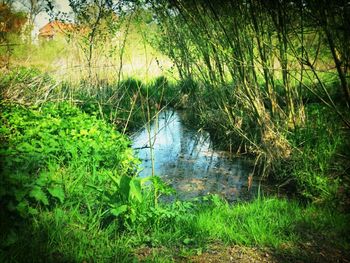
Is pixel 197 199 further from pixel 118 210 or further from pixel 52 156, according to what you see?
pixel 52 156

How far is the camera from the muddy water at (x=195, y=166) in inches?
192

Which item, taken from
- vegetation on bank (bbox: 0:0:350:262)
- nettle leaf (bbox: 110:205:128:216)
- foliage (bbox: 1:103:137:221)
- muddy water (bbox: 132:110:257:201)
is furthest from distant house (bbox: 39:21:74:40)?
nettle leaf (bbox: 110:205:128:216)

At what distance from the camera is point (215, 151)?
702 cm

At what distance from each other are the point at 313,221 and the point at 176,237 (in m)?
1.53

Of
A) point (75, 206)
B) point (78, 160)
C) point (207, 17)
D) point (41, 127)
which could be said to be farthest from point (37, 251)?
point (207, 17)

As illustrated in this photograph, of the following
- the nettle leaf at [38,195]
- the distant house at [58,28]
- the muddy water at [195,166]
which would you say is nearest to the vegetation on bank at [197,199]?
the nettle leaf at [38,195]

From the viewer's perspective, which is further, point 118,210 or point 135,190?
point 135,190

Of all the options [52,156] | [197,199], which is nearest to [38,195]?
[52,156]

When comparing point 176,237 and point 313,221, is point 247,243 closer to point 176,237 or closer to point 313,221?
point 176,237

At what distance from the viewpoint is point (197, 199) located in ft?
12.6

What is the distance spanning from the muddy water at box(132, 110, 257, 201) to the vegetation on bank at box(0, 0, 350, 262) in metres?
0.39

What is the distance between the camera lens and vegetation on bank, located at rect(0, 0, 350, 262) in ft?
8.98

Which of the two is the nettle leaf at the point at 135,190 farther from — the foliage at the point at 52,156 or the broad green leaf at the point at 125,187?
the foliage at the point at 52,156

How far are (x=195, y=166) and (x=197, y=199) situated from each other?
227 cm
